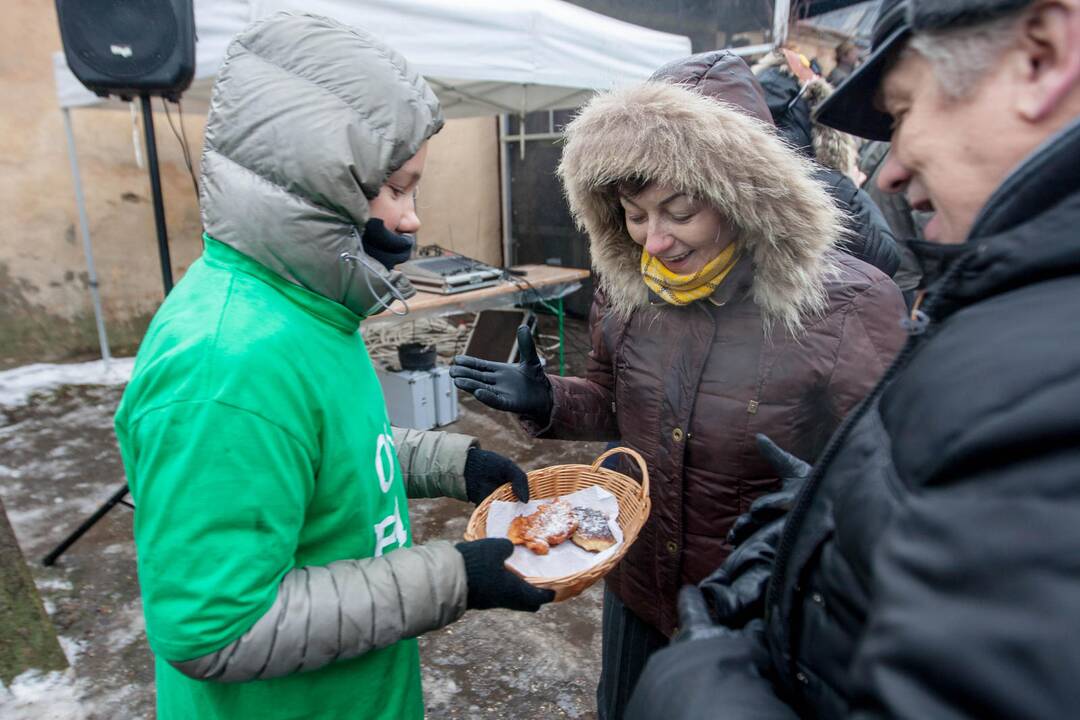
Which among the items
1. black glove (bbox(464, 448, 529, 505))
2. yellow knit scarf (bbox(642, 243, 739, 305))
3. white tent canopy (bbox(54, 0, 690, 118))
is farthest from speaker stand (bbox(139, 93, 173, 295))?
yellow knit scarf (bbox(642, 243, 739, 305))

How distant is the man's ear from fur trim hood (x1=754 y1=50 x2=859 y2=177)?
7.77 feet

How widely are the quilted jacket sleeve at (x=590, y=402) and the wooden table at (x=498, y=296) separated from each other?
2489 mm

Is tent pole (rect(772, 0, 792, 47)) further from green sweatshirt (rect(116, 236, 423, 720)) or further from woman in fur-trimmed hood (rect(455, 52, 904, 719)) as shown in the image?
green sweatshirt (rect(116, 236, 423, 720))

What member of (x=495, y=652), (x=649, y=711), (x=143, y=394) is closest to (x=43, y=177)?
(x=495, y=652)

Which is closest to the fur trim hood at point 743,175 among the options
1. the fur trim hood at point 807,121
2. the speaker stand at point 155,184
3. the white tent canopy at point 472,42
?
the fur trim hood at point 807,121

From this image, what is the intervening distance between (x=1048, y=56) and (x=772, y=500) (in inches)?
31.5

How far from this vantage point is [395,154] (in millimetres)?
1066

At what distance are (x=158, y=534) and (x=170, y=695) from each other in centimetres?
49

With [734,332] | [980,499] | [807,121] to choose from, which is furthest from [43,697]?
[807,121]

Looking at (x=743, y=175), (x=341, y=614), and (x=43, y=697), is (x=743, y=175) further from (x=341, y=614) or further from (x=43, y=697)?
(x=43, y=697)

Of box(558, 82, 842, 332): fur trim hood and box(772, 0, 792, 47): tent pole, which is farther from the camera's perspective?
box(772, 0, 792, 47): tent pole

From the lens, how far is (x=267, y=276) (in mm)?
1044

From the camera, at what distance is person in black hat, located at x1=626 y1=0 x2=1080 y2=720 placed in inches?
17.2

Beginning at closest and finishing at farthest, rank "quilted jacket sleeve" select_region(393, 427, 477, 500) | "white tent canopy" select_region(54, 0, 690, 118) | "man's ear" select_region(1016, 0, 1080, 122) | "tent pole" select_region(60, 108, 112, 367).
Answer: "man's ear" select_region(1016, 0, 1080, 122) < "quilted jacket sleeve" select_region(393, 427, 477, 500) < "white tent canopy" select_region(54, 0, 690, 118) < "tent pole" select_region(60, 108, 112, 367)
